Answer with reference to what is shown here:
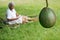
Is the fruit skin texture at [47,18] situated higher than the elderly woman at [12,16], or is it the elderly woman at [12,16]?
the fruit skin texture at [47,18]

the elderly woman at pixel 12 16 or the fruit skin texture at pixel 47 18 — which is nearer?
the fruit skin texture at pixel 47 18

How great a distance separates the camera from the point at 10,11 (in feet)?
24.7

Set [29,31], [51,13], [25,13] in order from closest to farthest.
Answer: [51,13], [29,31], [25,13]

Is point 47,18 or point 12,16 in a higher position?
point 47,18

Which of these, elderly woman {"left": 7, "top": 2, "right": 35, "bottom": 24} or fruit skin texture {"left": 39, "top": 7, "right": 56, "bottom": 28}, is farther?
elderly woman {"left": 7, "top": 2, "right": 35, "bottom": 24}

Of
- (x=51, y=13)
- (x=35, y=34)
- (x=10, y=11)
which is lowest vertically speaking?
(x=35, y=34)

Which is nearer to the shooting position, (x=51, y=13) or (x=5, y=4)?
(x=51, y=13)

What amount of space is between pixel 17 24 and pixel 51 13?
558 cm

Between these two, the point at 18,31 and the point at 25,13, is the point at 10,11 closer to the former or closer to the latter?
the point at 18,31

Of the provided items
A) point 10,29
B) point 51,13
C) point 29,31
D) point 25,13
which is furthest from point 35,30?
point 51,13

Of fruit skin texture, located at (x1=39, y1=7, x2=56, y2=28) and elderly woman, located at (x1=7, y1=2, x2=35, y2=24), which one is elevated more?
fruit skin texture, located at (x1=39, y1=7, x2=56, y2=28)

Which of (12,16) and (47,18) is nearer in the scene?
(47,18)

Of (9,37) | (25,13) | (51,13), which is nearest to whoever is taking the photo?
(51,13)

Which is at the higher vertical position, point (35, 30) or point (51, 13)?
point (51, 13)
